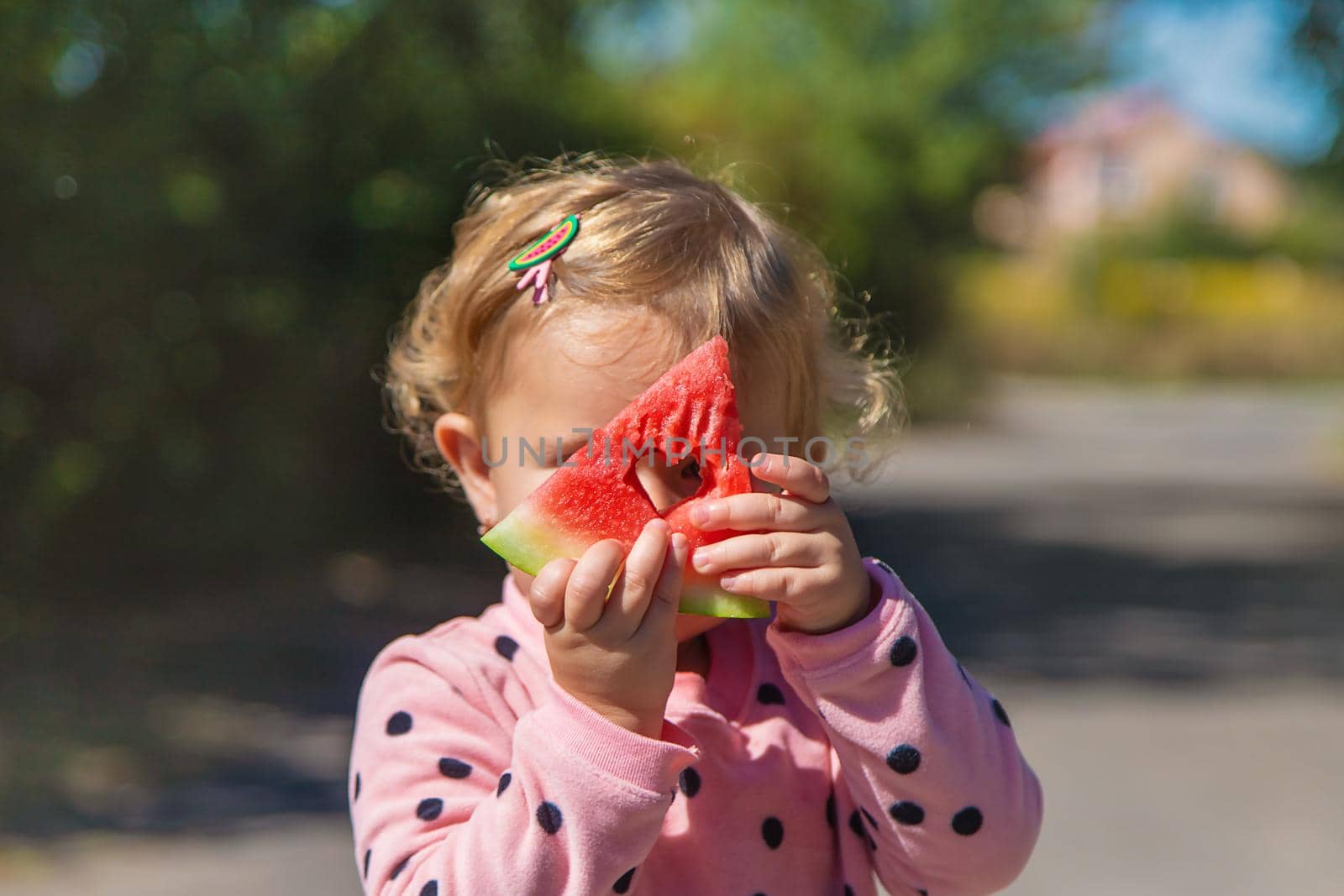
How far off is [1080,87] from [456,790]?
20.9m

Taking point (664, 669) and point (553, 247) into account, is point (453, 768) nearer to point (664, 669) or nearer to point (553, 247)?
point (664, 669)

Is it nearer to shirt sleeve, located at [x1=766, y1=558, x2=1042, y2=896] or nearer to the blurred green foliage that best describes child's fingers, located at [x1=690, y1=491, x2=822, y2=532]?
shirt sleeve, located at [x1=766, y1=558, x2=1042, y2=896]

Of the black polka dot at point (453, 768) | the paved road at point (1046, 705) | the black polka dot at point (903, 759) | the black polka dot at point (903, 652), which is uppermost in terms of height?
the black polka dot at point (903, 652)

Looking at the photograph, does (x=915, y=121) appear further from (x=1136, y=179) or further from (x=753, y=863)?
(x=1136, y=179)

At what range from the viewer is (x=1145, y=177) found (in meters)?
56.2

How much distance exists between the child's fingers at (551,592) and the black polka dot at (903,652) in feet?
1.29

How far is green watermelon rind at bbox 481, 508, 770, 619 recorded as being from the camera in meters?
1.55

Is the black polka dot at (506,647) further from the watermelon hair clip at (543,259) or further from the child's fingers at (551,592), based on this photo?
the watermelon hair clip at (543,259)

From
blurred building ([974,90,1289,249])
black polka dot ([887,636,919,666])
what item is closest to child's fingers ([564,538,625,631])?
black polka dot ([887,636,919,666])

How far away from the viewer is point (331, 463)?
9.65 meters

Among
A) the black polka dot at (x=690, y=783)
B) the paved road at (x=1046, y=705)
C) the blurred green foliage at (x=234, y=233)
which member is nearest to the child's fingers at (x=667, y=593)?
the black polka dot at (x=690, y=783)

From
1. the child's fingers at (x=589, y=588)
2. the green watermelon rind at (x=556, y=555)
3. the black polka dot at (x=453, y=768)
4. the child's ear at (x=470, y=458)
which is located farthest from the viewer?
the child's ear at (x=470, y=458)

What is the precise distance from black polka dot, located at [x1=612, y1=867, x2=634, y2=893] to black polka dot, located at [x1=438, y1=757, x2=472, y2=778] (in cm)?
26

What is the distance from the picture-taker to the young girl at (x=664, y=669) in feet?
4.80
